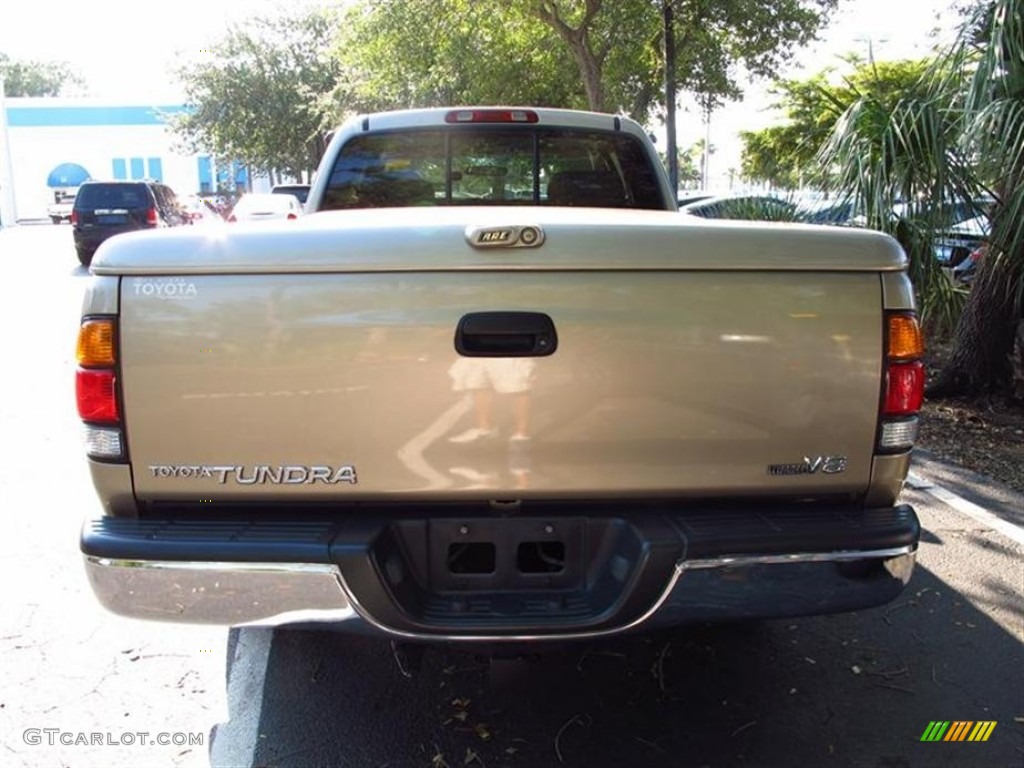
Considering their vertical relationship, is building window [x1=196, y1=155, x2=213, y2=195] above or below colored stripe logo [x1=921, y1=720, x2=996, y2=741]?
above

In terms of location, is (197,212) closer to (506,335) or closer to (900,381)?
(506,335)

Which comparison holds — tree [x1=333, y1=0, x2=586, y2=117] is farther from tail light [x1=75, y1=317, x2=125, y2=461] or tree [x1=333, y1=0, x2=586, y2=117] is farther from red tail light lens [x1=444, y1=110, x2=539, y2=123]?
tail light [x1=75, y1=317, x2=125, y2=461]

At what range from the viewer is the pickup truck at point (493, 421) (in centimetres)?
243

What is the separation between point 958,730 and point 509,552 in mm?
1695

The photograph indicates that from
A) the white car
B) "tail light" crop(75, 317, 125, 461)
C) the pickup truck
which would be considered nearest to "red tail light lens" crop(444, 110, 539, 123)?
the pickup truck

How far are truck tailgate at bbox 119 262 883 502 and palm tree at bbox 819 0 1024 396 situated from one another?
13.8 ft

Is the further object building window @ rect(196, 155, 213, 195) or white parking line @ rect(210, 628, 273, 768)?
building window @ rect(196, 155, 213, 195)

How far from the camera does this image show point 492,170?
4.75 meters

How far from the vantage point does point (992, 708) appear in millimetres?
3145

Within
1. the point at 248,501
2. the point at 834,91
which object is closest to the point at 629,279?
the point at 248,501

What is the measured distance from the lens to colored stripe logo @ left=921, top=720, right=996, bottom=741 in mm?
2996

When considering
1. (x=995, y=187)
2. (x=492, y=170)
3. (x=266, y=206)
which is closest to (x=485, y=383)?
(x=492, y=170)

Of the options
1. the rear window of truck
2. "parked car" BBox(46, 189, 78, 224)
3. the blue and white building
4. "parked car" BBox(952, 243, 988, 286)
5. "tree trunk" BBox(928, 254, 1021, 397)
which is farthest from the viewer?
the blue and white building

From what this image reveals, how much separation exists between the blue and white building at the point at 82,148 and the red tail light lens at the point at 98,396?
157 feet
